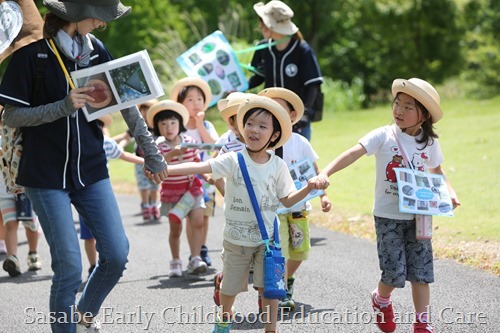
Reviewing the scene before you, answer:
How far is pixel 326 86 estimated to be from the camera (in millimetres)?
28453

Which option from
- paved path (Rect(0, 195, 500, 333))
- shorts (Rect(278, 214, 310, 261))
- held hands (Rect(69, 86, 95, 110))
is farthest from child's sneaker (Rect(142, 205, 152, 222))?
held hands (Rect(69, 86, 95, 110))

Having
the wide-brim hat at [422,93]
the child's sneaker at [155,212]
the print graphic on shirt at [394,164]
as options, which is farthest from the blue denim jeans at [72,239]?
the child's sneaker at [155,212]

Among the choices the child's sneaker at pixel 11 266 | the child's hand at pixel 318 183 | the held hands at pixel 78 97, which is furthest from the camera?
the child's sneaker at pixel 11 266

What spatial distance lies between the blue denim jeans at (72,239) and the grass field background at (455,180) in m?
3.67

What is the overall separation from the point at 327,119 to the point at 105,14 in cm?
1910

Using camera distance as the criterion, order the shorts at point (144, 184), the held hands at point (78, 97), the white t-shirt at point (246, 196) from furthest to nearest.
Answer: the shorts at point (144, 184), the white t-shirt at point (246, 196), the held hands at point (78, 97)

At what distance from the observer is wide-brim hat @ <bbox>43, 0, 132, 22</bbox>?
5.12 metres

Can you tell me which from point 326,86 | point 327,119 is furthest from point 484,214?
point 326,86

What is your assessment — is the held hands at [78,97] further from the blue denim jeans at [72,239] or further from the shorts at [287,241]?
the shorts at [287,241]

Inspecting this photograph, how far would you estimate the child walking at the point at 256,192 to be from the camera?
18.4 feet

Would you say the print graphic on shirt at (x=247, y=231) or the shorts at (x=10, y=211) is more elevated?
the print graphic on shirt at (x=247, y=231)

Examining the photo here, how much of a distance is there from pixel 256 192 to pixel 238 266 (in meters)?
0.50

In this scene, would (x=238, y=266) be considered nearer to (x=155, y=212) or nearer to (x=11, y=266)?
(x=11, y=266)

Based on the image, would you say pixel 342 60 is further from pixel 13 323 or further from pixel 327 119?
pixel 13 323
